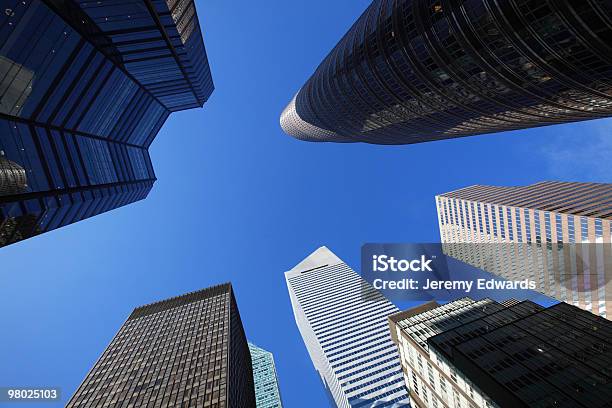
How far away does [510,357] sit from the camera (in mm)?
43844

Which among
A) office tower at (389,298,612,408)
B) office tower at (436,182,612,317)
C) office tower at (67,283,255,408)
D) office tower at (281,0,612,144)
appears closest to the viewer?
office tower at (281,0,612,144)

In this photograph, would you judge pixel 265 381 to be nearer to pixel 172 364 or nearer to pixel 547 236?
pixel 172 364

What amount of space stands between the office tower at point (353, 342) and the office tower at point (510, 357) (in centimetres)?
4906

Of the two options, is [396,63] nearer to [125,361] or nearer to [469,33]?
[469,33]

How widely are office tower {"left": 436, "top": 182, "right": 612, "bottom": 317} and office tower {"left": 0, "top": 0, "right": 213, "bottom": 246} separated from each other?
8254 cm

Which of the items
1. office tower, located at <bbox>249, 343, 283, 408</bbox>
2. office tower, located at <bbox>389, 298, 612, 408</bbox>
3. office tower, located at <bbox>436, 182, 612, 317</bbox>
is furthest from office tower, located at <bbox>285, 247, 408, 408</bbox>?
office tower, located at <bbox>389, 298, 612, 408</bbox>

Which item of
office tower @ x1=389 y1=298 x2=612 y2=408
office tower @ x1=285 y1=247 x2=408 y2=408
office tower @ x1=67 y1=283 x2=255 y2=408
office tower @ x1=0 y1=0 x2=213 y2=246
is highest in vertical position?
office tower @ x1=0 y1=0 x2=213 y2=246

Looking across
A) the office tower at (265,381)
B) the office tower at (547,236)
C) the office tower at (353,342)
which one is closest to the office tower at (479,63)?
the office tower at (547,236)

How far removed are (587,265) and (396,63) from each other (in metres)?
→ 69.2

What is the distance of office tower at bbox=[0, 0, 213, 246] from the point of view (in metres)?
23.8

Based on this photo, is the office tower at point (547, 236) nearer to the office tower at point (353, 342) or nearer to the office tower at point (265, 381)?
the office tower at point (353, 342)

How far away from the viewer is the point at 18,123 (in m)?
25.4

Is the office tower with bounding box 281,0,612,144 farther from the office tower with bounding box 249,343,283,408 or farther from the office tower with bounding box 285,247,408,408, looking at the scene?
the office tower with bounding box 249,343,283,408

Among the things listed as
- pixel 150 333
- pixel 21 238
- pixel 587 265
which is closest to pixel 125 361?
pixel 150 333
